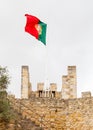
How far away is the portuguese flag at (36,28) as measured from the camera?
41281 millimetres

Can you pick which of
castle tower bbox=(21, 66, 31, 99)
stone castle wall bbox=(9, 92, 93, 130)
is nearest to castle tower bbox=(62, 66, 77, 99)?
stone castle wall bbox=(9, 92, 93, 130)

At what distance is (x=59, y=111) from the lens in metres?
38.9

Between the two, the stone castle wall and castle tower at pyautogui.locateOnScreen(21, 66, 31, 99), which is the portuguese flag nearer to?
castle tower at pyautogui.locateOnScreen(21, 66, 31, 99)

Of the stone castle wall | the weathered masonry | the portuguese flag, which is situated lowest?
the stone castle wall

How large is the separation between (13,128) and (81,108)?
4510mm

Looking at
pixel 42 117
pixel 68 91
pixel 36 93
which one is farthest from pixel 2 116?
pixel 36 93

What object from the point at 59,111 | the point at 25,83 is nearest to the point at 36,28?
the point at 25,83

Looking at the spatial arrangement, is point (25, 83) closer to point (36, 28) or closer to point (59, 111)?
point (36, 28)

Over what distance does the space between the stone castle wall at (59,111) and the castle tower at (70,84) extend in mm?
2145

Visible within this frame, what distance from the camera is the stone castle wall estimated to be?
37875 millimetres

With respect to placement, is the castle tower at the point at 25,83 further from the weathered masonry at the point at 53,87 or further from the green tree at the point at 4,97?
the green tree at the point at 4,97

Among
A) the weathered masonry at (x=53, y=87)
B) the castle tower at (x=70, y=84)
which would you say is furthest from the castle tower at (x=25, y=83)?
the castle tower at (x=70, y=84)

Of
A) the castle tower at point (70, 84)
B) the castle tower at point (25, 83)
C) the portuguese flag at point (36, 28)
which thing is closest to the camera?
the castle tower at point (70, 84)

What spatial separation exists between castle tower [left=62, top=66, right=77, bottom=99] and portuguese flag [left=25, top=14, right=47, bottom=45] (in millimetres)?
2279
